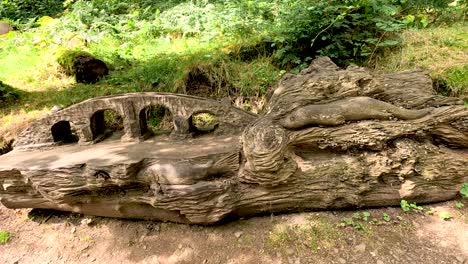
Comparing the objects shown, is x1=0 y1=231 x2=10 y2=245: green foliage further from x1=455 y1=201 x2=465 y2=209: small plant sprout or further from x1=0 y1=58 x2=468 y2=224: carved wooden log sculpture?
x1=455 y1=201 x2=465 y2=209: small plant sprout

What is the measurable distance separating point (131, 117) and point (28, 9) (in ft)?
43.1

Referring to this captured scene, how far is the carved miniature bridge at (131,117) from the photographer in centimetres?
441

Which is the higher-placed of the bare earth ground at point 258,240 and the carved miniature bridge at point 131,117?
→ the carved miniature bridge at point 131,117

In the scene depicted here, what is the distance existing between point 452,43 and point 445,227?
3687 millimetres

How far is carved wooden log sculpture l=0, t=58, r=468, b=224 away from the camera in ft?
12.2

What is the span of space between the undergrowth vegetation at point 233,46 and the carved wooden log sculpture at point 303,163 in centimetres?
136

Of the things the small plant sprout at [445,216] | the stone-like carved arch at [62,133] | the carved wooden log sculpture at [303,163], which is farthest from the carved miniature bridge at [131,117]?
the small plant sprout at [445,216]

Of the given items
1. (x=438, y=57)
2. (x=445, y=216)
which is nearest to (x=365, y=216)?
(x=445, y=216)

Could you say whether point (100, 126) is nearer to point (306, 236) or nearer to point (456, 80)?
point (306, 236)

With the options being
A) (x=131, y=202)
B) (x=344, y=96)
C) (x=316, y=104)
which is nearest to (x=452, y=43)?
(x=344, y=96)

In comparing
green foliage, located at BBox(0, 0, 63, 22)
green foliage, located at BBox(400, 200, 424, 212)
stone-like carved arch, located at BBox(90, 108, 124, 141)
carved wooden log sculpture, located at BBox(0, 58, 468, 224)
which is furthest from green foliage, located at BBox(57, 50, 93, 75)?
green foliage, located at BBox(0, 0, 63, 22)

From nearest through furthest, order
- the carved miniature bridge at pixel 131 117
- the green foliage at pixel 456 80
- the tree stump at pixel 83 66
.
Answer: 1. the carved miniature bridge at pixel 131 117
2. the green foliage at pixel 456 80
3. the tree stump at pixel 83 66

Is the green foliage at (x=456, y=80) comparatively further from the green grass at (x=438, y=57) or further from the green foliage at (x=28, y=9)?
the green foliage at (x=28, y=9)

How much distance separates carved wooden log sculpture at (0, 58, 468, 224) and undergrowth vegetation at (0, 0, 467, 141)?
1.36 metres
